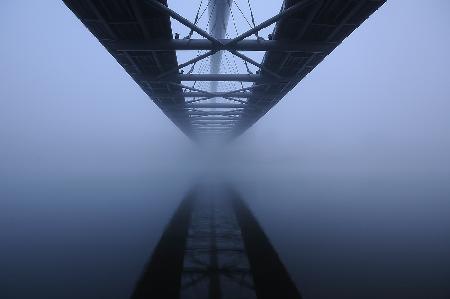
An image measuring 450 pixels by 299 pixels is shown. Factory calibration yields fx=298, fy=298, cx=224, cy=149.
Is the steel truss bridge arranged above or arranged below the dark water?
above

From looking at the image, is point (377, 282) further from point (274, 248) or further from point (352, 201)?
point (352, 201)

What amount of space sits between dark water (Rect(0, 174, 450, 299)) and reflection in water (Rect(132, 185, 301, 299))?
76 cm

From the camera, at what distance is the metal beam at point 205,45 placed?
1192 cm

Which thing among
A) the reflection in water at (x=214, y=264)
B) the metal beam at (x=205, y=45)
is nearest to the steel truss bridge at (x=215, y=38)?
the metal beam at (x=205, y=45)

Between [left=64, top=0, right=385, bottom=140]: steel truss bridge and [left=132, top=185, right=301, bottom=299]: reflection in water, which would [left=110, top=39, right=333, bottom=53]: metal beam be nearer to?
[left=64, top=0, right=385, bottom=140]: steel truss bridge

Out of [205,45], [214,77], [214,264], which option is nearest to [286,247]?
[214,264]

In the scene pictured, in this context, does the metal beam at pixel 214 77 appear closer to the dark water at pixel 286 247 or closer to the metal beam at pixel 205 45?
the metal beam at pixel 205 45

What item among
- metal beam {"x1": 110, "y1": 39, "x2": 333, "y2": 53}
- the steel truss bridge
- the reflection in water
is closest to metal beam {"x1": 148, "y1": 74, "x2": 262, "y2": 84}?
the steel truss bridge

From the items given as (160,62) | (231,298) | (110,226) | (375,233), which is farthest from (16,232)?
(375,233)

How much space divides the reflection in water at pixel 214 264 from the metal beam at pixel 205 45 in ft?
30.3

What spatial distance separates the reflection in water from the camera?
1092 centimetres

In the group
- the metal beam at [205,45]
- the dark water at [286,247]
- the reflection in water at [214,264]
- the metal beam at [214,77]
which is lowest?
the dark water at [286,247]

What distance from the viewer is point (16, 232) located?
23.5 meters

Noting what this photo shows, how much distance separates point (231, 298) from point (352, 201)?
30.3 meters
